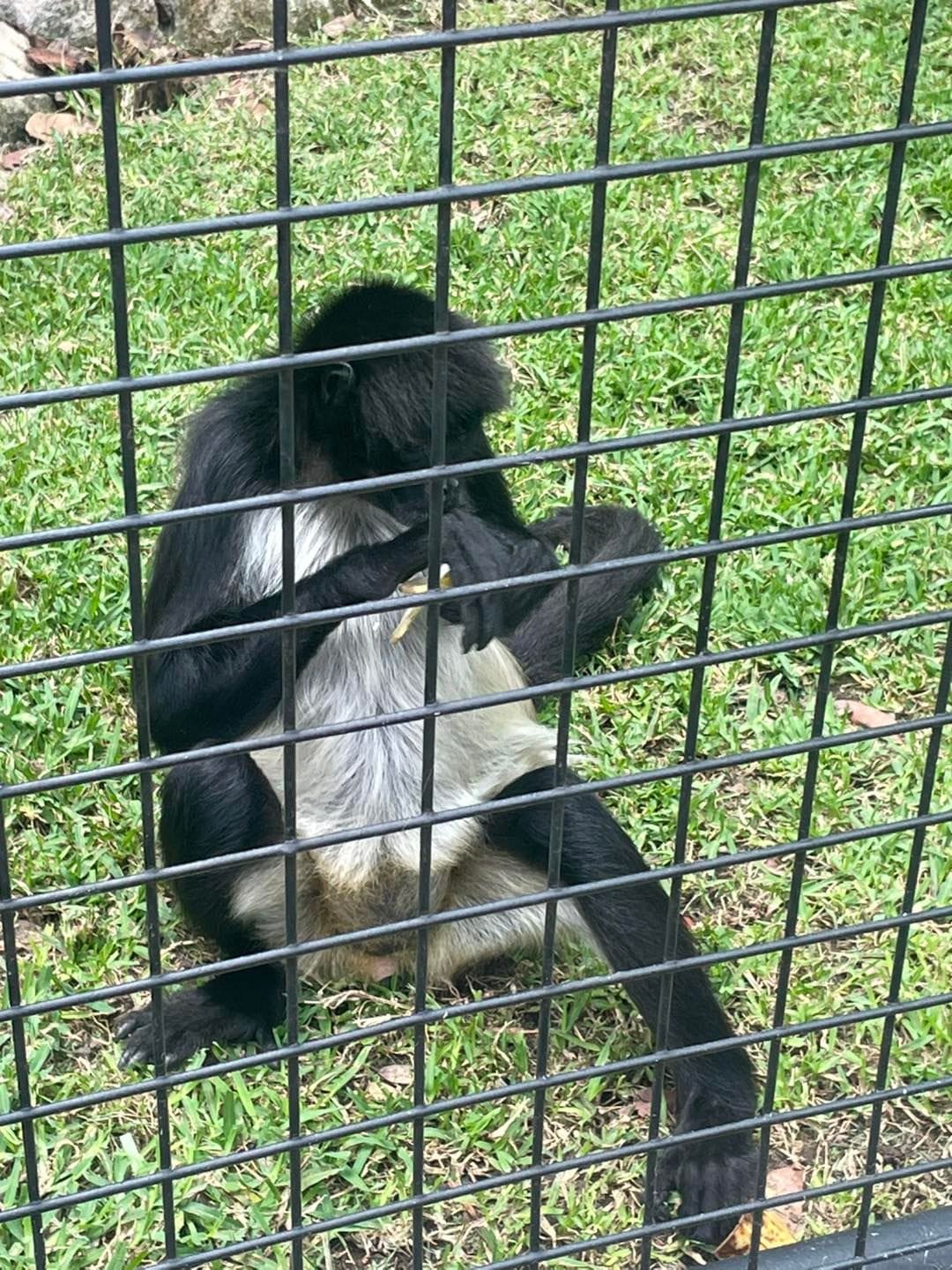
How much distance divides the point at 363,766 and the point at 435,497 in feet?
5.50

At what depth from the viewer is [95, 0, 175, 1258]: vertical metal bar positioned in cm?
169

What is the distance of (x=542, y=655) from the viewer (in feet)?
13.9

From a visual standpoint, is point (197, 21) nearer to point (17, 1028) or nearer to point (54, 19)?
point (54, 19)

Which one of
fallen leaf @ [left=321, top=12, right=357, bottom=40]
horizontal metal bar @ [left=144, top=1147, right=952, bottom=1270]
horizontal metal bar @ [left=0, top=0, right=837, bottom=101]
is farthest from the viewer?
fallen leaf @ [left=321, top=12, right=357, bottom=40]

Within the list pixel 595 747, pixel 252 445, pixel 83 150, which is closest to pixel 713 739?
pixel 595 747

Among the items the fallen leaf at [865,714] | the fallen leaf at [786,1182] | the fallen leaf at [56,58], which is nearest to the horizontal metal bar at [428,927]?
the fallen leaf at [786,1182]

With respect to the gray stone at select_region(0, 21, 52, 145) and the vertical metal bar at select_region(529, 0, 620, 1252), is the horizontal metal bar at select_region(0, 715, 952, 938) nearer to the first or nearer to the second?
the vertical metal bar at select_region(529, 0, 620, 1252)

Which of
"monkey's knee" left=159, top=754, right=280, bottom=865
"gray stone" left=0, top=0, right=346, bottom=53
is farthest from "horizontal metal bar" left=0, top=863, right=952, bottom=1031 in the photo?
"gray stone" left=0, top=0, right=346, bottom=53

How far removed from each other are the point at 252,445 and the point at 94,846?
3.29 ft

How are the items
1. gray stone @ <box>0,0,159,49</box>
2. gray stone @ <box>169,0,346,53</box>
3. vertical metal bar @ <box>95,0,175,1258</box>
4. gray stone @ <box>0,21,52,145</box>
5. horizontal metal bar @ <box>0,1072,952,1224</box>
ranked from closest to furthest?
vertical metal bar @ <box>95,0,175,1258</box>, horizontal metal bar @ <box>0,1072,952,1224</box>, gray stone @ <box>0,21,52,145</box>, gray stone @ <box>0,0,159,49</box>, gray stone @ <box>169,0,346,53</box>

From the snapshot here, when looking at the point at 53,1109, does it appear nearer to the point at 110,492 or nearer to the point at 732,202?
the point at 110,492

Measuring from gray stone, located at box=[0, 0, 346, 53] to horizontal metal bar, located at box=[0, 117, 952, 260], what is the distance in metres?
5.23

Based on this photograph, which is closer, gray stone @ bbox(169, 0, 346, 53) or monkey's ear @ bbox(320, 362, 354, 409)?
monkey's ear @ bbox(320, 362, 354, 409)

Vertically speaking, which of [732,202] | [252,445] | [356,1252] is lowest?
[356,1252]
